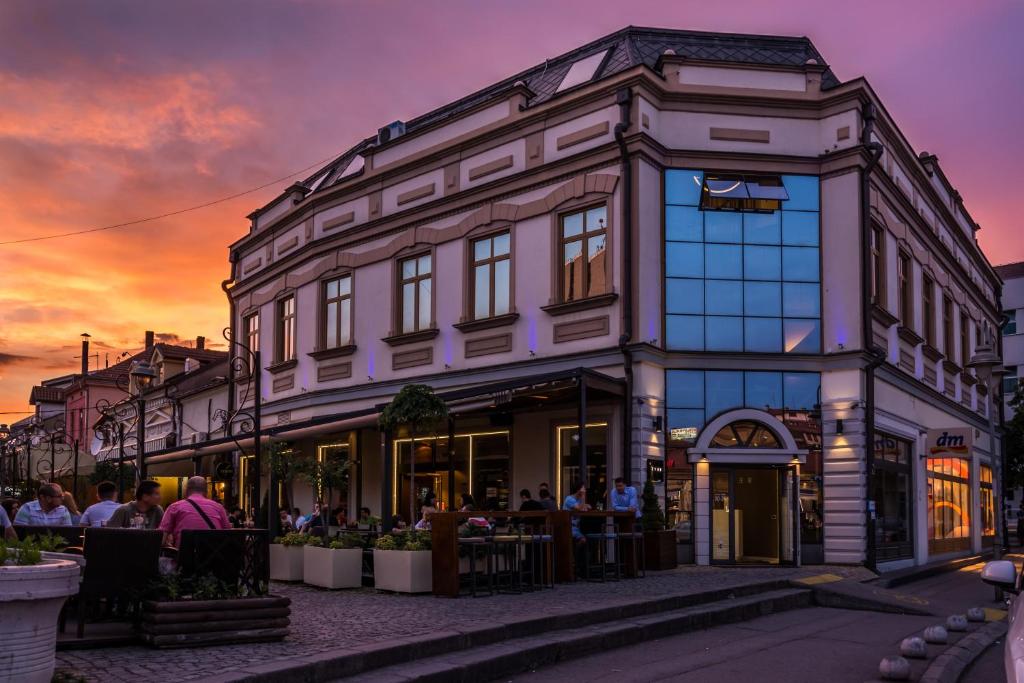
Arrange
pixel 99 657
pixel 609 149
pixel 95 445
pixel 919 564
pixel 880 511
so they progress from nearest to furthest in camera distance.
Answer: pixel 99 657, pixel 609 149, pixel 880 511, pixel 919 564, pixel 95 445

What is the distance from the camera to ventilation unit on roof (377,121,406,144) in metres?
27.5

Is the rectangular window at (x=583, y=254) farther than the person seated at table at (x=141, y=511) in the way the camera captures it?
Yes

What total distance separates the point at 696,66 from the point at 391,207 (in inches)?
325

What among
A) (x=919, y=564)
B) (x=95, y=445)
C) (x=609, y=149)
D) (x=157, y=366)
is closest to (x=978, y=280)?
(x=919, y=564)

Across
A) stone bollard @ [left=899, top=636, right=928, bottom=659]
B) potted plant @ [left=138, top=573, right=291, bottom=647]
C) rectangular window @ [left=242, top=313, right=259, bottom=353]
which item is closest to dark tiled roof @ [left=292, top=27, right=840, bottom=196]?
rectangular window @ [left=242, top=313, right=259, bottom=353]

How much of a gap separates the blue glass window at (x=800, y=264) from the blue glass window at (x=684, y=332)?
2128 mm

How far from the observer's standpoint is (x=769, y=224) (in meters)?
21.2

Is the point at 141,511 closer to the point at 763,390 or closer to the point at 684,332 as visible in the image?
the point at 684,332

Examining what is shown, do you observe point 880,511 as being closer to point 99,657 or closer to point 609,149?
point 609,149

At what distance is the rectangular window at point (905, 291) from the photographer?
82.0 feet

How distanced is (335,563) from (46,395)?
68704 millimetres

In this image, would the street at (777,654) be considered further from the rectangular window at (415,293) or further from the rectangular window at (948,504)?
the rectangular window at (948,504)

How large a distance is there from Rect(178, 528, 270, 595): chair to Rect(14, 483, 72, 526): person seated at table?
4545mm

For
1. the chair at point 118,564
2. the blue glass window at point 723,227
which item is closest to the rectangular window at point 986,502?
the blue glass window at point 723,227
